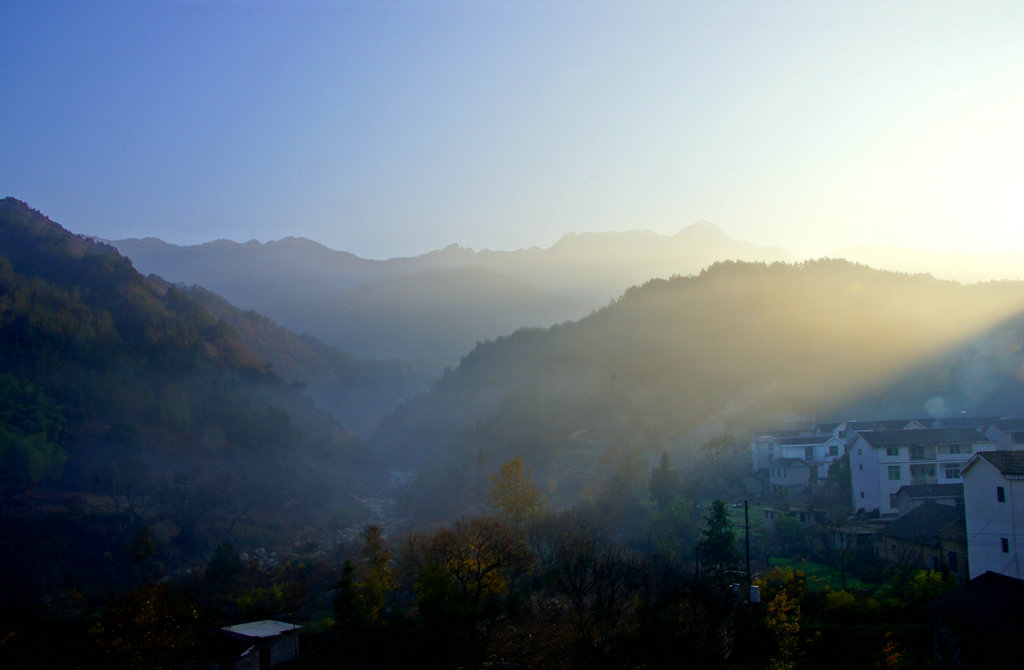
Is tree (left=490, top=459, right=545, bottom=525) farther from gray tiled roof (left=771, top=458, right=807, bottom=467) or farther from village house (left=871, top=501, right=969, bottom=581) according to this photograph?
village house (left=871, top=501, right=969, bottom=581)

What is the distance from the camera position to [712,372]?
52.2 metres

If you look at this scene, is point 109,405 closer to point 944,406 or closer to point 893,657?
point 893,657

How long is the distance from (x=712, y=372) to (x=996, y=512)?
121 feet

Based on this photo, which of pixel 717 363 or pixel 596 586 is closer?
pixel 596 586

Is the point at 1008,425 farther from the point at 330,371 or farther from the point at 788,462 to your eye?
the point at 330,371

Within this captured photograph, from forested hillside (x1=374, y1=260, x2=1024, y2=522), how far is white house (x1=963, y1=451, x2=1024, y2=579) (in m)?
14.7

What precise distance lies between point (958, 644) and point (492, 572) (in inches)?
422

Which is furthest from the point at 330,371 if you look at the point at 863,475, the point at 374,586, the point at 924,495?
the point at 924,495

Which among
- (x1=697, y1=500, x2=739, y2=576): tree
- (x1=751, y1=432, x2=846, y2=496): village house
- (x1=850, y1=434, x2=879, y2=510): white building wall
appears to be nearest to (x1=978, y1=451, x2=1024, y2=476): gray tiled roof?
(x1=697, y1=500, x2=739, y2=576): tree

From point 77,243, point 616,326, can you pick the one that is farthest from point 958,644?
point 77,243

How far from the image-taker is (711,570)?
1847cm

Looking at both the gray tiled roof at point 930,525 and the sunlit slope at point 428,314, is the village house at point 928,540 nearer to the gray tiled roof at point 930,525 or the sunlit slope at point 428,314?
the gray tiled roof at point 930,525

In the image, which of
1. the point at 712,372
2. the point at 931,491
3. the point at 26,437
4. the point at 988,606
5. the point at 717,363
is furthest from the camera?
the point at 717,363

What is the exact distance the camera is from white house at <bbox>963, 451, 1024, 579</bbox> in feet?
48.8
